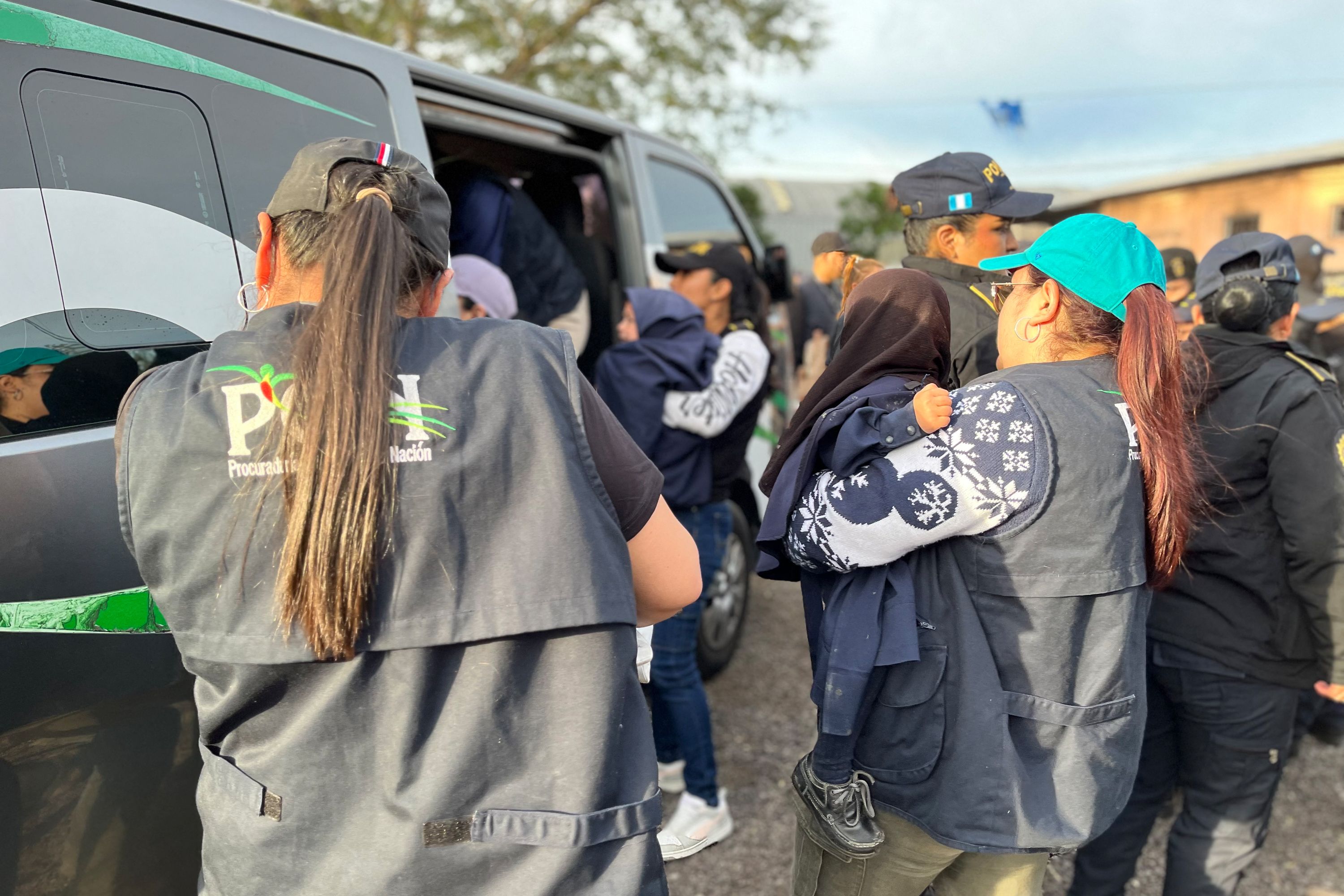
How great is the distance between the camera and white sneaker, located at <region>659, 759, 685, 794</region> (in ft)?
10.2

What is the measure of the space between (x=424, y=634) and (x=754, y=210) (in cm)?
1958

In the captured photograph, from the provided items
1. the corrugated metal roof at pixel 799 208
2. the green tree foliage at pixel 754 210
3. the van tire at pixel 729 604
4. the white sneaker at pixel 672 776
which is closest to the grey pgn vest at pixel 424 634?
the white sneaker at pixel 672 776

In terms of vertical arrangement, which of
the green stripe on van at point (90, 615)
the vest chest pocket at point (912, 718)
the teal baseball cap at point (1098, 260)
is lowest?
the vest chest pocket at point (912, 718)

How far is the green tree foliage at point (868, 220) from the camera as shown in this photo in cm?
2086

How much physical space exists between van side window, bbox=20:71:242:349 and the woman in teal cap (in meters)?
1.38

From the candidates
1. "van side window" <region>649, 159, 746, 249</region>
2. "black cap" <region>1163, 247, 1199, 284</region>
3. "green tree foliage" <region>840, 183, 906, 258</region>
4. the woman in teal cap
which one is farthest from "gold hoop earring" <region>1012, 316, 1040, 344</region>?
"green tree foliage" <region>840, 183, 906, 258</region>

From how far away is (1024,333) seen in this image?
5.45 feet

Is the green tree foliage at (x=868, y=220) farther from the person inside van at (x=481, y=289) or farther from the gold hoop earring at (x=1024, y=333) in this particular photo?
the gold hoop earring at (x=1024, y=333)

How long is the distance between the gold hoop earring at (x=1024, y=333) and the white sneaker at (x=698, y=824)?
6.25 feet

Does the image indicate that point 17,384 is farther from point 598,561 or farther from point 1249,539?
point 1249,539

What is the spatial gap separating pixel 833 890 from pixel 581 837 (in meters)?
0.82

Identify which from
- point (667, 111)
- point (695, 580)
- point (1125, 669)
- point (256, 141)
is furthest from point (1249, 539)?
point (667, 111)

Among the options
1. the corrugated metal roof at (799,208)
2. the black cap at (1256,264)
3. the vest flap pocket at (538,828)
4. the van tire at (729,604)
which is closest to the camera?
the vest flap pocket at (538,828)

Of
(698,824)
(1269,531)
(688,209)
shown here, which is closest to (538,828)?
(698,824)
